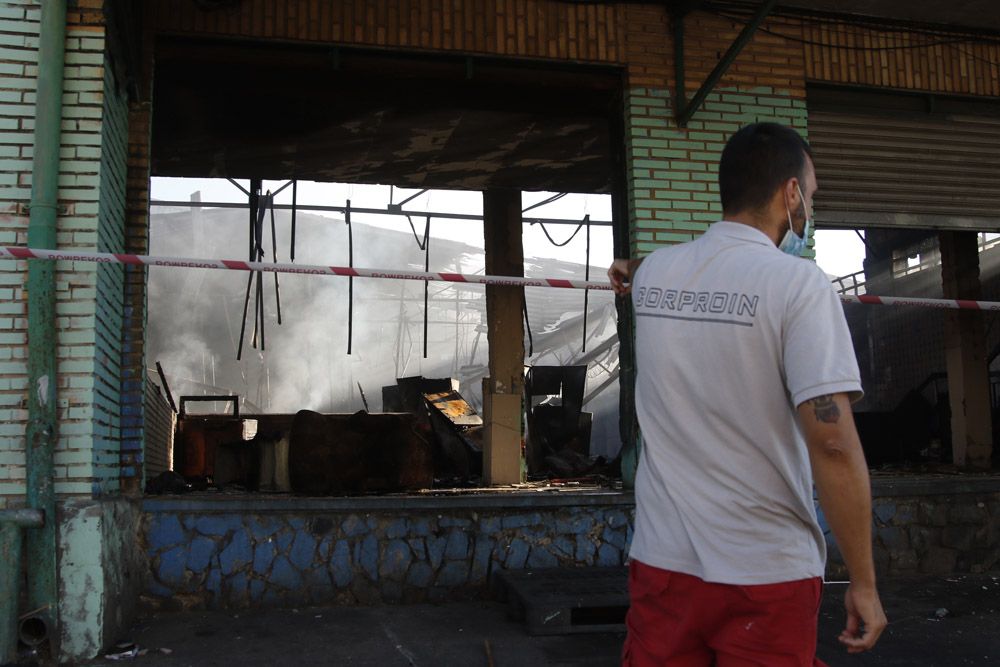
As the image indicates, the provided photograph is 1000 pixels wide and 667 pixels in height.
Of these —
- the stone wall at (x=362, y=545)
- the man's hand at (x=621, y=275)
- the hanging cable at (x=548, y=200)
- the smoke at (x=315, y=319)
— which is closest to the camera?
the man's hand at (x=621, y=275)

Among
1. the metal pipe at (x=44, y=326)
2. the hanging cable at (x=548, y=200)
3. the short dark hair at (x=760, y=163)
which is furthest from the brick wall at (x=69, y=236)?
the hanging cable at (x=548, y=200)

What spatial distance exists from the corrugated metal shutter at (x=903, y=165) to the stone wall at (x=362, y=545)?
132 inches

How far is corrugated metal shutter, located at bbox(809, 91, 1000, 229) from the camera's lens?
745 cm

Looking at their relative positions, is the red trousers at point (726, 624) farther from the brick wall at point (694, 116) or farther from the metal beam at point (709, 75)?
the metal beam at point (709, 75)

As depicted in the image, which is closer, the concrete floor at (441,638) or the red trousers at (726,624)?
Result: the red trousers at (726,624)

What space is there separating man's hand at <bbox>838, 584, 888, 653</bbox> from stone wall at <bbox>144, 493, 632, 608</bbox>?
4396mm

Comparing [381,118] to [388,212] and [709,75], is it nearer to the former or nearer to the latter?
[709,75]

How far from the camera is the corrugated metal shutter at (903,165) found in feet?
24.4

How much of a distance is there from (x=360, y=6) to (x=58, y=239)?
285cm

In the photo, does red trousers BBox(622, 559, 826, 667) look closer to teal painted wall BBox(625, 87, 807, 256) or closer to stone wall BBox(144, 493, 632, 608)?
stone wall BBox(144, 493, 632, 608)

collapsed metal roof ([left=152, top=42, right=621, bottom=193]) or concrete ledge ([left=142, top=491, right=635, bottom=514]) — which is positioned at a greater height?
collapsed metal roof ([left=152, top=42, right=621, bottom=193])

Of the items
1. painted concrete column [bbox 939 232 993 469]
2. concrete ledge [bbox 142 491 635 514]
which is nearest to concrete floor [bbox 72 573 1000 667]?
concrete ledge [bbox 142 491 635 514]

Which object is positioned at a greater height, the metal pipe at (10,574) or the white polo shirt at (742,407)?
the white polo shirt at (742,407)

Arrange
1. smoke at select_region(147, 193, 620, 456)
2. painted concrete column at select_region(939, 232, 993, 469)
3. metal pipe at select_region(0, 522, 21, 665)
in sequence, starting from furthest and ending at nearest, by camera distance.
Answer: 1. smoke at select_region(147, 193, 620, 456)
2. painted concrete column at select_region(939, 232, 993, 469)
3. metal pipe at select_region(0, 522, 21, 665)
